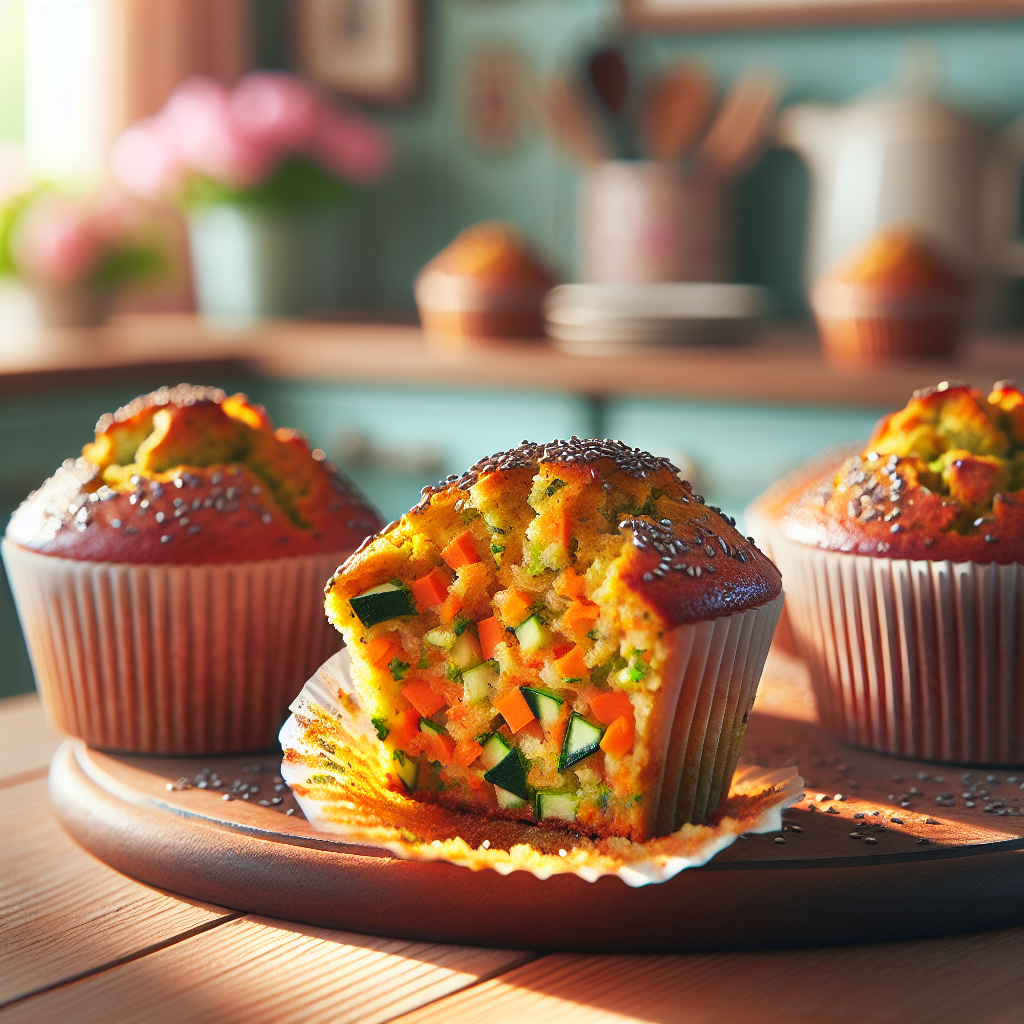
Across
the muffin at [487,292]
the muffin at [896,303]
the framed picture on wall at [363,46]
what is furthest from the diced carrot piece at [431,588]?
the framed picture on wall at [363,46]

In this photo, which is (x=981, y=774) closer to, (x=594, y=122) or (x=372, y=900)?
(x=372, y=900)

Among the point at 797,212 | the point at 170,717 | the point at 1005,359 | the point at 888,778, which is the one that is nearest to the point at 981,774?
the point at 888,778

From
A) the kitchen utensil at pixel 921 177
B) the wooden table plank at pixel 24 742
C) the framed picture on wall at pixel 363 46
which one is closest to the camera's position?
the wooden table plank at pixel 24 742

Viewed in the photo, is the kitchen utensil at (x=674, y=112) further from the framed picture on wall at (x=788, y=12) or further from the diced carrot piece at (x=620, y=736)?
the diced carrot piece at (x=620, y=736)

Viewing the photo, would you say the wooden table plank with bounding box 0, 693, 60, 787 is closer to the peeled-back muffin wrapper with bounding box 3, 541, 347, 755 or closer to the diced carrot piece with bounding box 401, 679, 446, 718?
the peeled-back muffin wrapper with bounding box 3, 541, 347, 755

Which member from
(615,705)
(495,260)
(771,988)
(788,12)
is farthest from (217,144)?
(771,988)

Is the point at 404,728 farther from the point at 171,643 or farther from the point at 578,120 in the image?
the point at 578,120
